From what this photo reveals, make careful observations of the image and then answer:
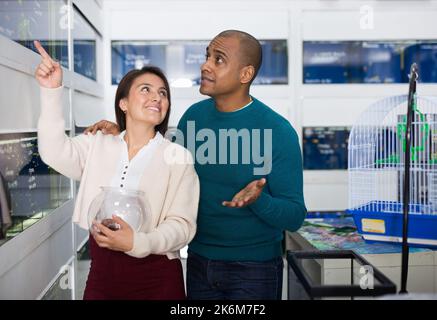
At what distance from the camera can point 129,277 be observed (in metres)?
1.28

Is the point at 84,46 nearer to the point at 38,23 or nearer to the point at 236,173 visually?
the point at 38,23

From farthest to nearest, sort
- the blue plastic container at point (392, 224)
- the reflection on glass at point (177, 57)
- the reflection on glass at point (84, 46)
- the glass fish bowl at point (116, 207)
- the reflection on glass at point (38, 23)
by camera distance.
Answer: the reflection on glass at point (177, 57)
the reflection on glass at point (84, 46)
the blue plastic container at point (392, 224)
the reflection on glass at point (38, 23)
the glass fish bowl at point (116, 207)

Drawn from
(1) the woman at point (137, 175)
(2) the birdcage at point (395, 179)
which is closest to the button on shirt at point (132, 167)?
(1) the woman at point (137, 175)

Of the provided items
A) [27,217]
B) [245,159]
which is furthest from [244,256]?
[27,217]

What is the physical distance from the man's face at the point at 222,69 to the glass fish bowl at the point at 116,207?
455 millimetres

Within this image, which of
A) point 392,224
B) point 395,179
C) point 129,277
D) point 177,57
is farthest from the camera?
point 177,57

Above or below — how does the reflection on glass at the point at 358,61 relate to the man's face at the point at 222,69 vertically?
above

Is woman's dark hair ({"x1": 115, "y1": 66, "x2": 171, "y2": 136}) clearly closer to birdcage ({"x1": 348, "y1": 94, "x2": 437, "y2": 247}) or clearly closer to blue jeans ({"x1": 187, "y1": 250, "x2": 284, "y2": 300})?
blue jeans ({"x1": 187, "y1": 250, "x2": 284, "y2": 300})

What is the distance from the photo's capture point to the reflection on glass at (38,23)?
1.38 meters

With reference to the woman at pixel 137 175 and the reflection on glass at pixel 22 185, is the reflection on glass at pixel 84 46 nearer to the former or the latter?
the reflection on glass at pixel 22 185

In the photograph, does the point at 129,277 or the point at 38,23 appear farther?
the point at 38,23

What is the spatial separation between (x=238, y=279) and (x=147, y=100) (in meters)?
0.59

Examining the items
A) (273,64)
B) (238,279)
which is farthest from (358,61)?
(238,279)

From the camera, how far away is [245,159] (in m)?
1.51
